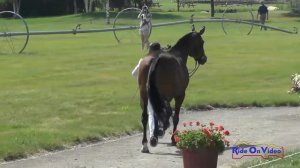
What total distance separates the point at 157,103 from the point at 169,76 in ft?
3.02

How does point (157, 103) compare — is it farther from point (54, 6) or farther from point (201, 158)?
point (54, 6)

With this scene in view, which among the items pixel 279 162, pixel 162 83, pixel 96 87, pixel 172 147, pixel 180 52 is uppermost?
pixel 180 52

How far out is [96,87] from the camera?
816 inches

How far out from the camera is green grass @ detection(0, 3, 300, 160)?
13672mm

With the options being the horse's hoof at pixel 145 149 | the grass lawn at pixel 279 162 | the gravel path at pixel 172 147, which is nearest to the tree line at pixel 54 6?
the gravel path at pixel 172 147

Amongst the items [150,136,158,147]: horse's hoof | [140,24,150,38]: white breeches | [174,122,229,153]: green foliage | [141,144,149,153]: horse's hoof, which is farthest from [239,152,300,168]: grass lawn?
[140,24,150,38]: white breeches

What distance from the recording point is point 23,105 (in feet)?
55.5

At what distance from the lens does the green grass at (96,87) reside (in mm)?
13672

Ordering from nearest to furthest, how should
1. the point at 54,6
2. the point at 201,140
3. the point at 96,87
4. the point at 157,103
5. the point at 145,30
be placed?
the point at 201,140, the point at 157,103, the point at 96,87, the point at 145,30, the point at 54,6

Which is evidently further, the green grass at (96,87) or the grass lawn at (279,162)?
the green grass at (96,87)

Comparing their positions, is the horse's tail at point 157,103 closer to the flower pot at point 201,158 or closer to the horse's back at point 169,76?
the horse's back at point 169,76

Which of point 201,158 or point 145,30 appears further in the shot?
point 145,30

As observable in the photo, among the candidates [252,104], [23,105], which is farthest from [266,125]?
[23,105]
